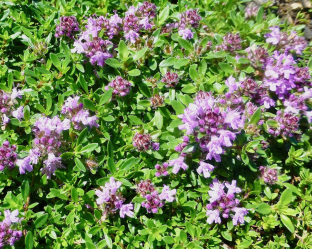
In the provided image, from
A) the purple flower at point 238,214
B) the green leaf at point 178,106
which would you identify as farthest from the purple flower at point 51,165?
the purple flower at point 238,214

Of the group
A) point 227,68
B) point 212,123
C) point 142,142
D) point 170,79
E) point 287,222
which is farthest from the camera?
point 227,68

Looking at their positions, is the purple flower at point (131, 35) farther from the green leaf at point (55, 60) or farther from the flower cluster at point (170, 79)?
the green leaf at point (55, 60)

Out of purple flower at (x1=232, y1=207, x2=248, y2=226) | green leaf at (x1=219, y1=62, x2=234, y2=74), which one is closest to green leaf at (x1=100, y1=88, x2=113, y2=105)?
green leaf at (x1=219, y1=62, x2=234, y2=74)

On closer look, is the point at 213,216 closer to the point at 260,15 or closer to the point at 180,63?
the point at 180,63

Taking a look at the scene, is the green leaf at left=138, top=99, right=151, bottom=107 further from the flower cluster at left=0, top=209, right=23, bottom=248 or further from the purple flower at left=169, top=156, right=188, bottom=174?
the flower cluster at left=0, top=209, right=23, bottom=248

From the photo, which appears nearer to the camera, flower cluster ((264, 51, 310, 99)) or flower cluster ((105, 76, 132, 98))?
flower cluster ((105, 76, 132, 98))

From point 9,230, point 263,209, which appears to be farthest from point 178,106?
point 9,230
